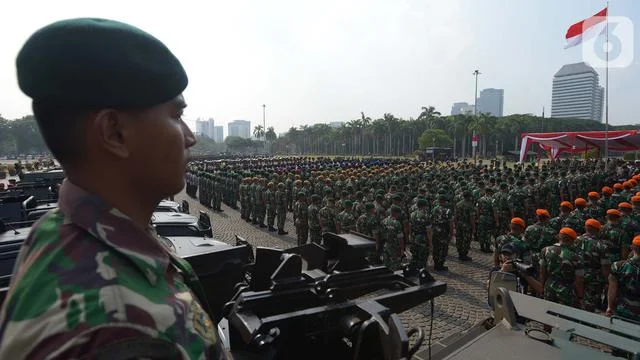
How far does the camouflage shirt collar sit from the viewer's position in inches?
28.8

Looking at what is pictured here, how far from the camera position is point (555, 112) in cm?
13300

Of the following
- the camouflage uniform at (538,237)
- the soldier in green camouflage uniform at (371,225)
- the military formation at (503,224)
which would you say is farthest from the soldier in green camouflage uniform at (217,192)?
the camouflage uniform at (538,237)

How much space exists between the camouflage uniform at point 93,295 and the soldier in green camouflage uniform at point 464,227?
368 inches

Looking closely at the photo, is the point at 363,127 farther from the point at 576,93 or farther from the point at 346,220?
the point at 576,93

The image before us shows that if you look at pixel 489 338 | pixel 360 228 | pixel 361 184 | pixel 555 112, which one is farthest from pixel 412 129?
pixel 555 112

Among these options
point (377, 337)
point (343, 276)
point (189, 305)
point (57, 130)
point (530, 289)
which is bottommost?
point (530, 289)

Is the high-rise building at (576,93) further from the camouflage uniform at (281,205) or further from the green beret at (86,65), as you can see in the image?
the green beret at (86,65)

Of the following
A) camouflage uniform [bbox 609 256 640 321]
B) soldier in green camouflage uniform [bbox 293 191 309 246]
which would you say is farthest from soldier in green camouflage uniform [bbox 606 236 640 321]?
soldier in green camouflage uniform [bbox 293 191 309 246]

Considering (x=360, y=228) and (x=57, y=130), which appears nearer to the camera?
(x=57, y=130)

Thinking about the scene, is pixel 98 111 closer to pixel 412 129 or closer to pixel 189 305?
pixel 189 305

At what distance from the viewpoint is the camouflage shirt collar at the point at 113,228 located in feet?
2.40

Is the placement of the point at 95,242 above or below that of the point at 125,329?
above

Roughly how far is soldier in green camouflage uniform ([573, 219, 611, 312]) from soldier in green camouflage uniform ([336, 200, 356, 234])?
14.4ft

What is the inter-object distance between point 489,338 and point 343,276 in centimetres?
96
